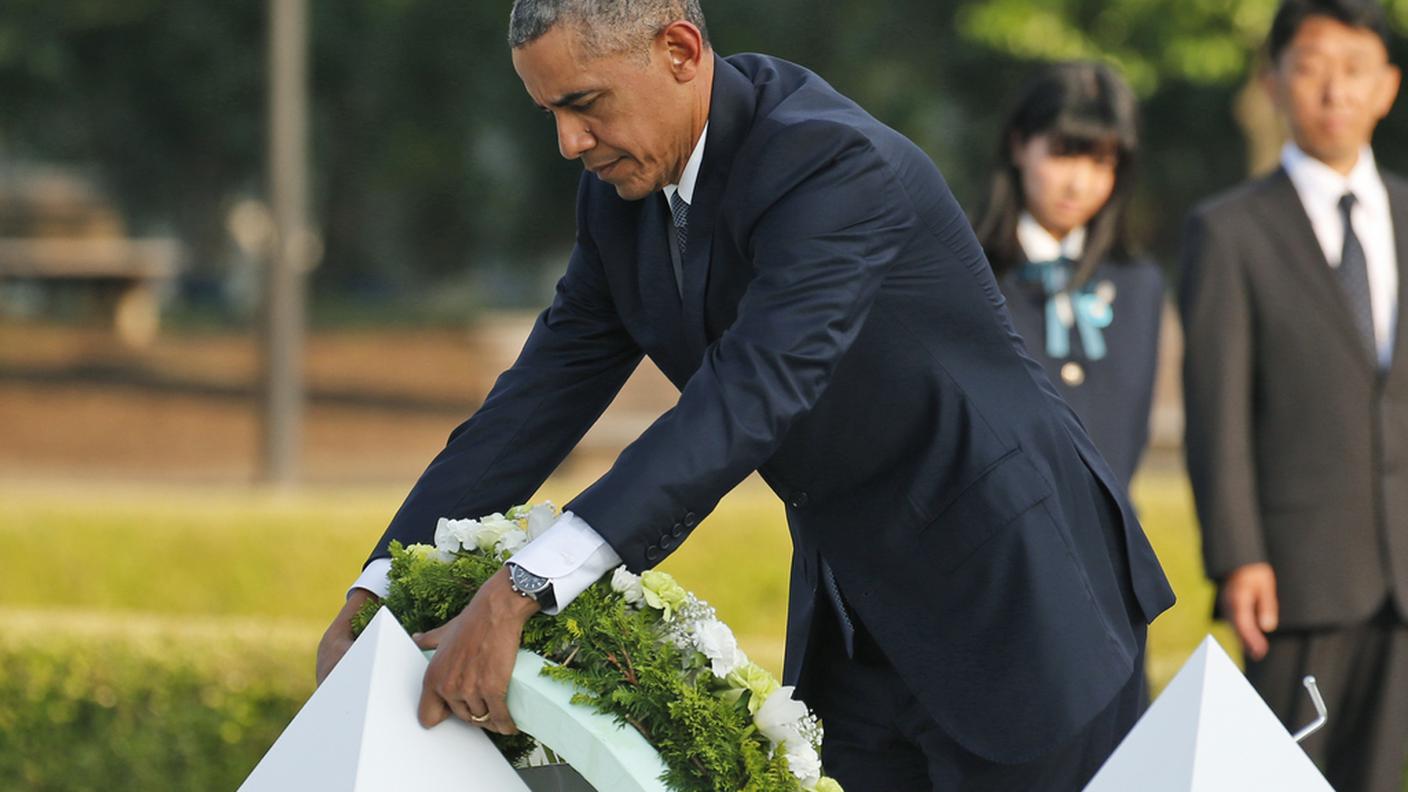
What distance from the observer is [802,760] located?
7.62 ft

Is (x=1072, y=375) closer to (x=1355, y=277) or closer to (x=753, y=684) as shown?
(x=1355, y=277)

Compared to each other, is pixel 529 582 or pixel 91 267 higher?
pixel 91 267

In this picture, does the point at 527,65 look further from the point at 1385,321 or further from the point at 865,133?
the point at 1385,321

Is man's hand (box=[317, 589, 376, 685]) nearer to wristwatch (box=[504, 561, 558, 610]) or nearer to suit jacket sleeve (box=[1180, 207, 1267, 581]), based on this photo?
wristwatch (box=[504, 561, 558, 610])

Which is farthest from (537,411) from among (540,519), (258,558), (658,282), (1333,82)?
(258,558)

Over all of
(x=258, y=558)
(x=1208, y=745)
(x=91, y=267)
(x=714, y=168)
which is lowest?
(x=1208, y=745)

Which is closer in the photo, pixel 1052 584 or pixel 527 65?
pixel 527 65

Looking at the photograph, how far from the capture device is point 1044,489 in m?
2.69

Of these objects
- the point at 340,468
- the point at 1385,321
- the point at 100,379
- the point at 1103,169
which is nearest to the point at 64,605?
the point at 1103,169

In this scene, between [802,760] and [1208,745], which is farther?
[802,760]

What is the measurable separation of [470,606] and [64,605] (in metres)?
5.64

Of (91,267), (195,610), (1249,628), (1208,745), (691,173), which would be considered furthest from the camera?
(91,267)

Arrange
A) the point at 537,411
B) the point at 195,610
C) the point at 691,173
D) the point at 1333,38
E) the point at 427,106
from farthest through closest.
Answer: the point at 427,106, the point at 195,610, the point at 1333,38, the point at 537,411, the point at 691,173

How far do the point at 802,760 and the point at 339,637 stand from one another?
716 millimetres
